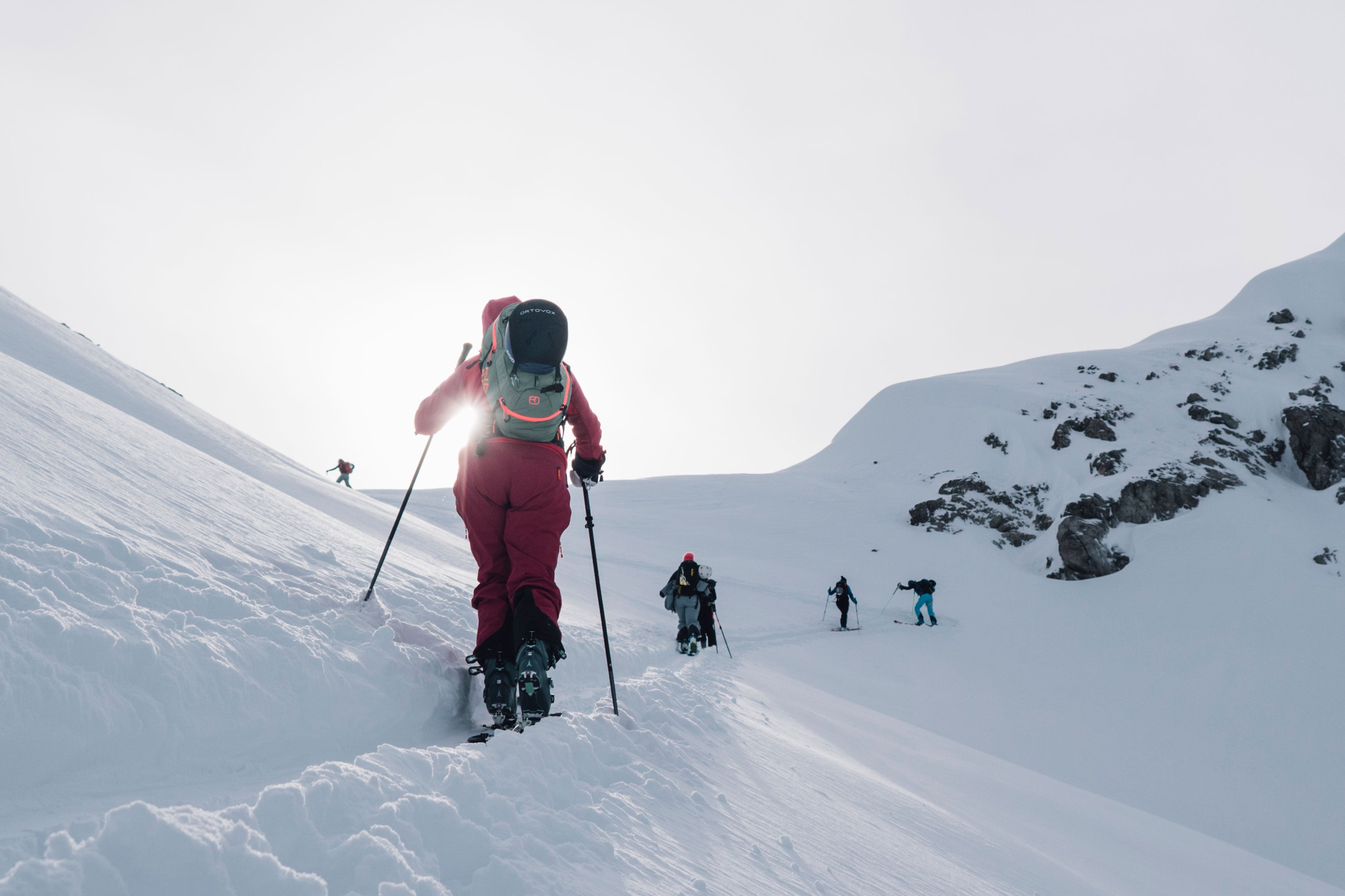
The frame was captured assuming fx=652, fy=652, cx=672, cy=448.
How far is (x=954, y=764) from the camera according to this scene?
19.4 feet

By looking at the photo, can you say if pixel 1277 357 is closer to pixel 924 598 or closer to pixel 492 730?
pixel 924 598

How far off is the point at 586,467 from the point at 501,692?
147 cm

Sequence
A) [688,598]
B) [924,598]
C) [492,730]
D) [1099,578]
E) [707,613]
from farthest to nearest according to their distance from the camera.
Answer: [1099,578]
[924,598]
[707,613]
[688,598]
[492,730]

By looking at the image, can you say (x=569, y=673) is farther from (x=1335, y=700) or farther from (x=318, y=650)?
(x=1335, y=700)


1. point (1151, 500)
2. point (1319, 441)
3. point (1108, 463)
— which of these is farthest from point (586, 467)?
point (1319, 441)

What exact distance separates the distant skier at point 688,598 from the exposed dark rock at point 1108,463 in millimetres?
20596

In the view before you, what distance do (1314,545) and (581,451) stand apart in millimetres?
24042

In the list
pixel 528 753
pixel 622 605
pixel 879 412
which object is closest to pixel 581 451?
pixel 528 753

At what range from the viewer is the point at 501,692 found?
3275mm

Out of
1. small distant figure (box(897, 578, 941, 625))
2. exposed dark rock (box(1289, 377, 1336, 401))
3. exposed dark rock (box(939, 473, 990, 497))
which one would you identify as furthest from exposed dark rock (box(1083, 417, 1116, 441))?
small distant figure (box(897, 578, 941, 625))

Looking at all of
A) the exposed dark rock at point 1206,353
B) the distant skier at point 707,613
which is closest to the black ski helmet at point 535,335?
the distant skier at point 707,613

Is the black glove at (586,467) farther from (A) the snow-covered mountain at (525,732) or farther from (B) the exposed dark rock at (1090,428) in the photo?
(B) the exposed dark rock at (1090,428)

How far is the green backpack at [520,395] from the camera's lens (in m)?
3.56

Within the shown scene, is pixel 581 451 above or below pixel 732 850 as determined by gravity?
above
